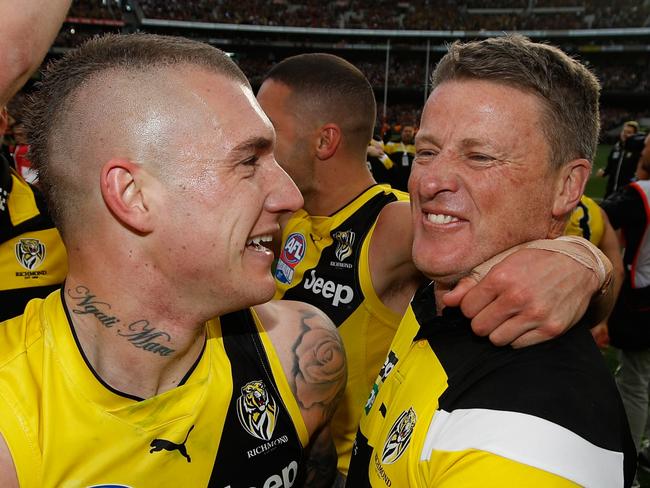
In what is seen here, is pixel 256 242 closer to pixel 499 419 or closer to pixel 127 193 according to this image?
pixel 127 193

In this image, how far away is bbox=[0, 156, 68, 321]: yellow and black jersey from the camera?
306cm

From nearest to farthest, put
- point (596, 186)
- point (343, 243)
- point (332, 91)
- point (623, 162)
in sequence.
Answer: point (343, 243), point (332, 91), point (623, 162), point (596, 186)

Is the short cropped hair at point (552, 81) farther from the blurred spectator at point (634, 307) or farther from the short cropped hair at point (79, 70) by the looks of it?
the blurred spectator at point (634, 307)

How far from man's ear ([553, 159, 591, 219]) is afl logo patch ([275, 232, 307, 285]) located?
1806 mm

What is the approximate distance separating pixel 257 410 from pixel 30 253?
6.60 feet

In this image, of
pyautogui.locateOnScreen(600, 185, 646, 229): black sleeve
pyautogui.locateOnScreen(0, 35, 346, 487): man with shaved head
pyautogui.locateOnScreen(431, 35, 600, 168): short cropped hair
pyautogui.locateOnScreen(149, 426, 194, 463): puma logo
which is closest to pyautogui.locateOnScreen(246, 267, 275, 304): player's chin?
pyautogui.locateOnScreen(0, 35, 346, 487): man with shaved head

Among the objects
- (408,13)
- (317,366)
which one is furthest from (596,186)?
(408,13)

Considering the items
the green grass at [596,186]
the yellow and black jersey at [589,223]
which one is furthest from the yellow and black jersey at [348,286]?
the green grass at [596,186]

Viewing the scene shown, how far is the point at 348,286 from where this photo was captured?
2.98m

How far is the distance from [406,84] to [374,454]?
41413 mm

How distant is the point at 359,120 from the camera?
3.48 meters

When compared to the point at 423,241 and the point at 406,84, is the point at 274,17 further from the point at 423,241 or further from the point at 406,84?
the point at 423,241

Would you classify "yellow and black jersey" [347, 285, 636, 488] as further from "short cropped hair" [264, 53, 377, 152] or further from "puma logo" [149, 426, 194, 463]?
"short cropped hair" [264, 53, 377, 152]

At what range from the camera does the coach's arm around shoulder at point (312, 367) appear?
1967 mm
